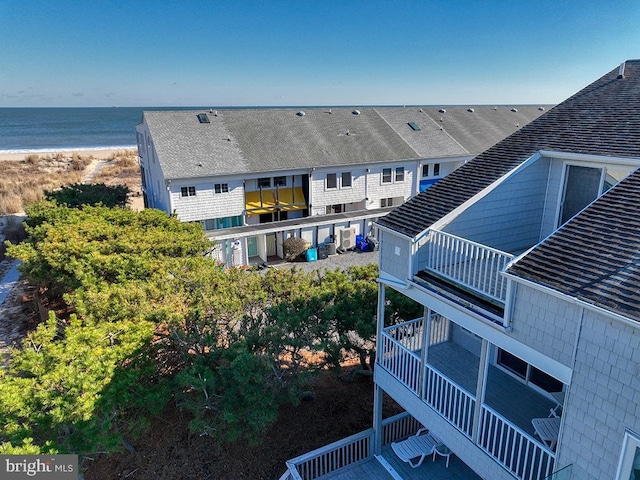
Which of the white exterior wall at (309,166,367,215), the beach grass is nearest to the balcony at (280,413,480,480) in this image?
the white exterior wall at (309,166,367,215)

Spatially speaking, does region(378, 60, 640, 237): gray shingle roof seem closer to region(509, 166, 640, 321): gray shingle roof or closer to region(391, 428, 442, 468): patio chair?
region(509, 166, 640, 321): gray shingle roof

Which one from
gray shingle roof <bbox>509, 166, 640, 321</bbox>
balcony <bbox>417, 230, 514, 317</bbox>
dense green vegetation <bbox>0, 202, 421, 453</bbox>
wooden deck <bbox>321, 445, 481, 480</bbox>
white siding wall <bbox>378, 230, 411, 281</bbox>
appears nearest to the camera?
gray shingle roof <bbox>509, 166, 640, 321</bbox>

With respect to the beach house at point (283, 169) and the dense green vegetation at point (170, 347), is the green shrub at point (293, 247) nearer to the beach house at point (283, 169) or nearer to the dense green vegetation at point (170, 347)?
the beach house at point (283, 169)

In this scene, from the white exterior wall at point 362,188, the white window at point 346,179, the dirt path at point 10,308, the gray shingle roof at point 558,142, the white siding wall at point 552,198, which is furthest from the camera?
the white window at point 346,179

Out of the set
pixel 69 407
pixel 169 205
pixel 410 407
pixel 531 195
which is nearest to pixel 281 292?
pixel 410 407

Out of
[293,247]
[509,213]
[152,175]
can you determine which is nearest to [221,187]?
[293,247]

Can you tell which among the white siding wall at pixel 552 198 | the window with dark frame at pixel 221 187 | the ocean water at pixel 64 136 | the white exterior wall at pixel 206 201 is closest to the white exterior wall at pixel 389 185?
the white exterior wall at pixel 206 201
